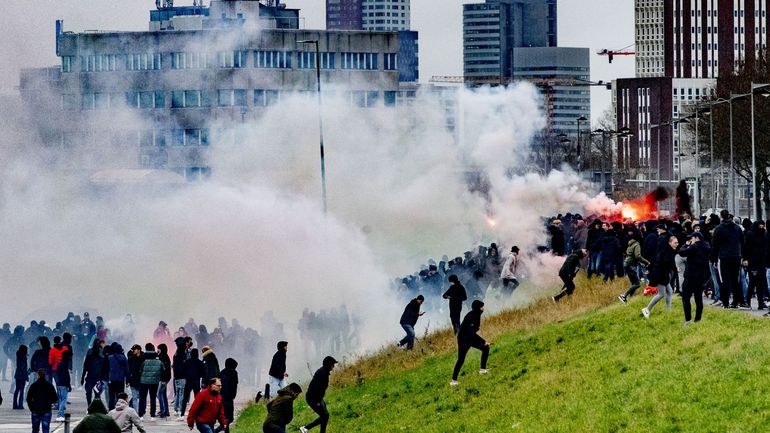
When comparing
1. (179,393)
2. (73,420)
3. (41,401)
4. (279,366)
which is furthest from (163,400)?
(41,401)

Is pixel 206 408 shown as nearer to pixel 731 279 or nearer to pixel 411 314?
pixel 731 279

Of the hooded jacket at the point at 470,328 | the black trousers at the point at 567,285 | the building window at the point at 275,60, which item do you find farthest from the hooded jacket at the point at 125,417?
the building window at the point at 275,60

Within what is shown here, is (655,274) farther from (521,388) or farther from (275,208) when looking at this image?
(275,208)

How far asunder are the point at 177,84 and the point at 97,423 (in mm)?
103224

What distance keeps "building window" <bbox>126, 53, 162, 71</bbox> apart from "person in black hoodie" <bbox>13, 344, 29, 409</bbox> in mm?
84149

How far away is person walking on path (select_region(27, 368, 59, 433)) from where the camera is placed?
111 ft

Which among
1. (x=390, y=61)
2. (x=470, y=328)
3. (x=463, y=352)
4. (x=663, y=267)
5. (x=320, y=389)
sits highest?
(x=390, y=61)

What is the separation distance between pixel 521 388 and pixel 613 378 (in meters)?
2.86

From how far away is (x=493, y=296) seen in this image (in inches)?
2308

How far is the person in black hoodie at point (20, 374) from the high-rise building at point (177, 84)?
78813 millimetres

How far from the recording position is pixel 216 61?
411 feet

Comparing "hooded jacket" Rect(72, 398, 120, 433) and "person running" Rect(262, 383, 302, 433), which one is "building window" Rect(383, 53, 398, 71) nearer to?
"person running" Rect(262, 383, 302, 433)

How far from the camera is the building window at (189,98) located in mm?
125875

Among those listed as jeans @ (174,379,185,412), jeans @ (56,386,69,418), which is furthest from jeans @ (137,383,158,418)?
jeans @ (56,386,69,418)
